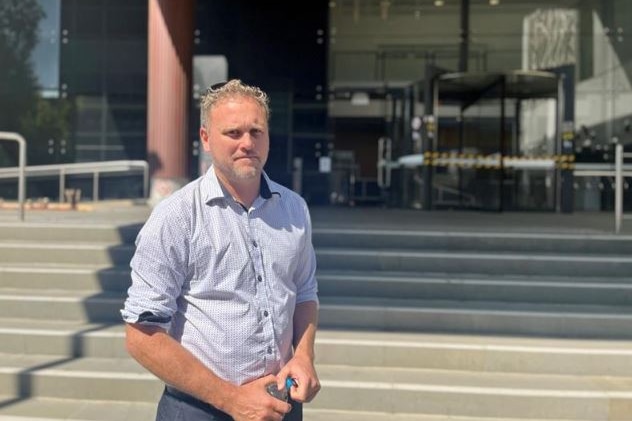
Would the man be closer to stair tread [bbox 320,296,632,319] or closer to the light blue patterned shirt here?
the light blue patterned shirt

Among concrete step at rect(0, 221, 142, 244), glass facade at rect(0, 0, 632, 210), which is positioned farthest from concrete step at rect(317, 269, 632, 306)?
glass facade at rect(0, 0, 632, 210)

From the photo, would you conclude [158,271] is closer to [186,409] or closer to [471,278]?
[186,409]

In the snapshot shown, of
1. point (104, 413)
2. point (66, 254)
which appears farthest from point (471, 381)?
point (66, 254)

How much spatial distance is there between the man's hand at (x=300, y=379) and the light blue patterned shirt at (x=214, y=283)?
2.0 inches

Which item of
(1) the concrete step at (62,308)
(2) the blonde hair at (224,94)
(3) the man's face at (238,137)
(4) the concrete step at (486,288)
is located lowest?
(1) the concrete step at (62,308)

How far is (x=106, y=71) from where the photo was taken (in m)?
13.3

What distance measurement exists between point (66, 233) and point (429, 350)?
351 centimetres

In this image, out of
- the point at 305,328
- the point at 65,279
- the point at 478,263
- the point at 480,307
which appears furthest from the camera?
the point at 478,263

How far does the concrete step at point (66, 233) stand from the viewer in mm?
6023

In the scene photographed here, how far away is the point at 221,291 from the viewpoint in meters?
1.76

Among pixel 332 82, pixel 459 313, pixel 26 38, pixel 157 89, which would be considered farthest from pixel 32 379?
pixel 26 38

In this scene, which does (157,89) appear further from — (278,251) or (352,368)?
(278,251)

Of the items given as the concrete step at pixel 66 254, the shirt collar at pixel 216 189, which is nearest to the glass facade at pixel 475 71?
the concrete step at pixel 66 254

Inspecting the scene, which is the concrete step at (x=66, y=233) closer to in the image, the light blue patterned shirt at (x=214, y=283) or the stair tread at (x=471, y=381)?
the stair tread at (x=471, y=381)
